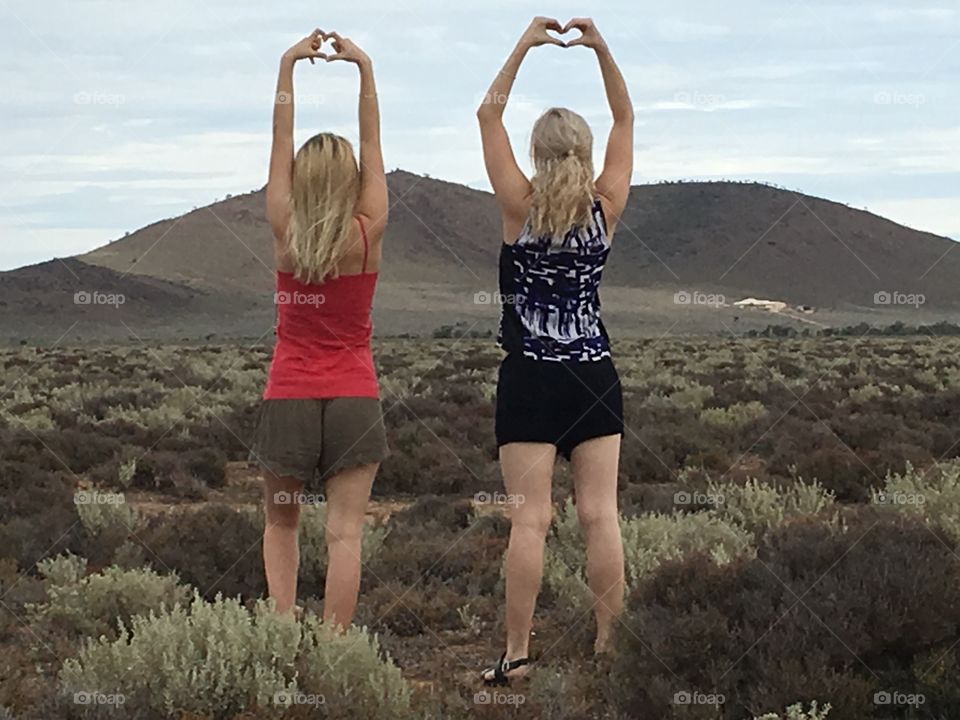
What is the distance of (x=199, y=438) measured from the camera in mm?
13375

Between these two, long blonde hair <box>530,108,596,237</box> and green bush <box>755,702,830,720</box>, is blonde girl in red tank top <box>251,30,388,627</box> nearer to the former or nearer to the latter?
long blonde hair <box>530,108,596,237</box>

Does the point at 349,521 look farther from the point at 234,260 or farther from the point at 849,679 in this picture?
the point at 234,260

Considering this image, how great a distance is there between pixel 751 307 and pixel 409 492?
88583 millimetres

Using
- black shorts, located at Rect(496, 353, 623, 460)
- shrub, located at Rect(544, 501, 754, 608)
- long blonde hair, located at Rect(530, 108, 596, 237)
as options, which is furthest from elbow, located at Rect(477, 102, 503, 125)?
shrub, located at Rect(544, 501, 754, 608)

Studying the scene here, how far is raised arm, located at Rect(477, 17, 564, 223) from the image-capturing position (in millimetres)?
4359

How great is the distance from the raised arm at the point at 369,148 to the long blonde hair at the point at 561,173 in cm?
49

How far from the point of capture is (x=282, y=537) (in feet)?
14.9

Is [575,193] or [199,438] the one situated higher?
[575,193]

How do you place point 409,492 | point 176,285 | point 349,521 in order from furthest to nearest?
point 176,285 → point 409,492 → point 349,521

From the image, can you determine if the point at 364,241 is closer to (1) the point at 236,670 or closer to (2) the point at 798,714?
(1) the point at 236,670

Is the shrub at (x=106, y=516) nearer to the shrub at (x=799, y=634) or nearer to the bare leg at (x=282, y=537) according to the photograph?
the bare leg at (x=282, y=537)

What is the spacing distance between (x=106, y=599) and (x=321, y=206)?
8.27 ft

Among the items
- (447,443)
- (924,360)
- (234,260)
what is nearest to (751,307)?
(234,260)

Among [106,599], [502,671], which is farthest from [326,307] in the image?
[106,599]
